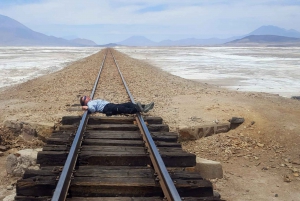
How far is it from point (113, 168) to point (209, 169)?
1.84m

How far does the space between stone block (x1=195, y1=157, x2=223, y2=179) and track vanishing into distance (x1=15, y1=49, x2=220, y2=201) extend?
0.43 m

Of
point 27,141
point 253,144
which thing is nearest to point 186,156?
point 253,144

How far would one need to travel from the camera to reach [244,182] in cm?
589

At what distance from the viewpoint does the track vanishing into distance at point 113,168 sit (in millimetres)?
4066

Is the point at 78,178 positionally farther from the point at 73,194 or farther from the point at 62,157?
the point at 62,157

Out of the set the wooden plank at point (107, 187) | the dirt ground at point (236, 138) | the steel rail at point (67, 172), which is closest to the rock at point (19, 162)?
the dirt ground at point (236, 138)

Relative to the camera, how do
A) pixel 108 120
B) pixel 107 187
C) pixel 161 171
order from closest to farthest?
pixel 107 187, pixel 161 171, pixel 108 120

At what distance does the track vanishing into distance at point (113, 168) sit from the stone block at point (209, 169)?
0.43 meters

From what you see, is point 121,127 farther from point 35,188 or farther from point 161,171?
point 35,188

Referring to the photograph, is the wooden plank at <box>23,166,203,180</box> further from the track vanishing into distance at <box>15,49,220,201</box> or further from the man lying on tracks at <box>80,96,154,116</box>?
the man lying on tracks at <box>80,96,154,116</box>

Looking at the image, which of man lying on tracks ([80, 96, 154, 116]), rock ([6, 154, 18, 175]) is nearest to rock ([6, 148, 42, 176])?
A: rock ([6, 154, 18, 175])

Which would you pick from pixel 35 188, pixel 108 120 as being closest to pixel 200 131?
pixel 108 120

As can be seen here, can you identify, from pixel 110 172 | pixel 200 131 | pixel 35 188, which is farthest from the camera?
pixel 200 131

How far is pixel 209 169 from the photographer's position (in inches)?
229
